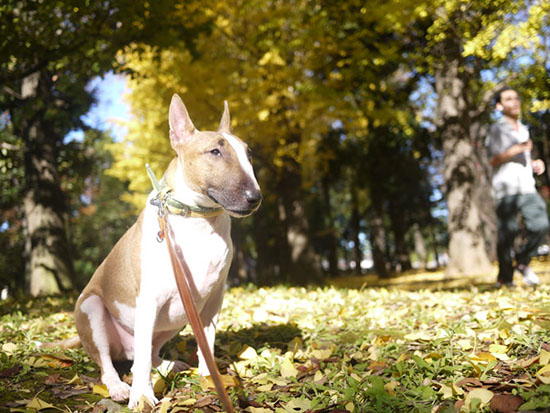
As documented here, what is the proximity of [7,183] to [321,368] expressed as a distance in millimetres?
15481

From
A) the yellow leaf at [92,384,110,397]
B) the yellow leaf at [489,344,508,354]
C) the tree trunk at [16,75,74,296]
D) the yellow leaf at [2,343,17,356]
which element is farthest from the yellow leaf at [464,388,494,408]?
the tree trunk at [16,75,74,296]

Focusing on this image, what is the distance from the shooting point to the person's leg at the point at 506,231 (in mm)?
5757

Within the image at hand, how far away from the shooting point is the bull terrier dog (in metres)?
2.33

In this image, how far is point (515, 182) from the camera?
18.6 feet

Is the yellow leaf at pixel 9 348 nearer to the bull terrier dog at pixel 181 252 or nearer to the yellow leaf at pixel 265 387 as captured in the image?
the bull terrier dog at pixel 181 252

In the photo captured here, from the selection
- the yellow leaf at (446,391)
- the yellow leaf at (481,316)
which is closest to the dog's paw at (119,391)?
the yellow leaf at (446,391)

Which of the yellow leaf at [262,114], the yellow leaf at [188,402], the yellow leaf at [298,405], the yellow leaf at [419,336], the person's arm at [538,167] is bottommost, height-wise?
the yellow leaf at [298,405]

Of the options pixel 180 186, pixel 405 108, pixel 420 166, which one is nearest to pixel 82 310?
pixel 180 186

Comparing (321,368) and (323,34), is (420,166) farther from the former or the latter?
(321,368)

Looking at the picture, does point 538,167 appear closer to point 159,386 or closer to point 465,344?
point 465,344

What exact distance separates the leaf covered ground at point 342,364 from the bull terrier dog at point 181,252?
30 cm

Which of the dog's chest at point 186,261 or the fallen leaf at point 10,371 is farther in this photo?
the fallen leaf at point 10,371

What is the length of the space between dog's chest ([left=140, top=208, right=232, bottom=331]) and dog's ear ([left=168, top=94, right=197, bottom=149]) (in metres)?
0.49

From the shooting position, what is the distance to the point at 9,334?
3643 millimetres
